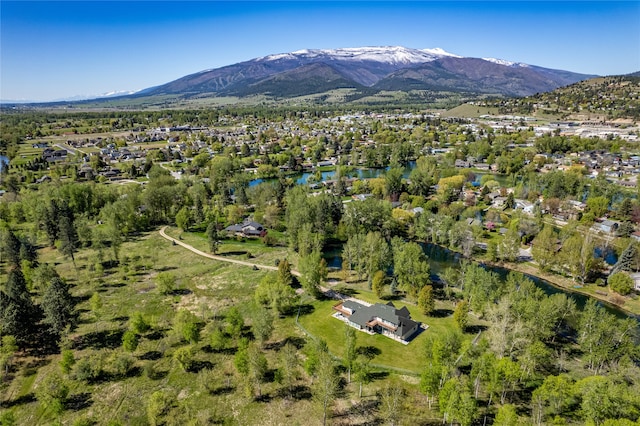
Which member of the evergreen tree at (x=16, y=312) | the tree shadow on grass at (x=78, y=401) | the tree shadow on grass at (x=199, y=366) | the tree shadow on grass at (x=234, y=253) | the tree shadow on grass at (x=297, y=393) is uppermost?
the evergreen tree at (x=16, y=312)

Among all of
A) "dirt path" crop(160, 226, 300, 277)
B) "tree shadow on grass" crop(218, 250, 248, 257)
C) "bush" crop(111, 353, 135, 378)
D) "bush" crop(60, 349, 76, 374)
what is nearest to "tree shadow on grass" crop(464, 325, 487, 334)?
"dirt path" crop(160, 226, 300, 277)

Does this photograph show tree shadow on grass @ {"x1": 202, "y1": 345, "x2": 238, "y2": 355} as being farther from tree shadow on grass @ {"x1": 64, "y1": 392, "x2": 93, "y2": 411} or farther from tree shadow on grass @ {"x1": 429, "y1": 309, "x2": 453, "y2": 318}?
tree shadow on grass @ {"x1": 429, "y1": 309, "x2": 453, "y2": 318}

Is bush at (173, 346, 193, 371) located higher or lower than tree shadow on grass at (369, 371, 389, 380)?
higher

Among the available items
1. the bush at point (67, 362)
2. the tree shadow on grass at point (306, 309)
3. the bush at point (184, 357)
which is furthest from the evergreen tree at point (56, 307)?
the tree shadow on grass at point (306, 309)

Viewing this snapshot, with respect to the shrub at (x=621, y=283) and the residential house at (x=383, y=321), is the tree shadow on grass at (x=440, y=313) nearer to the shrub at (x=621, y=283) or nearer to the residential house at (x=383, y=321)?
the residential house at (x=383, y=321)

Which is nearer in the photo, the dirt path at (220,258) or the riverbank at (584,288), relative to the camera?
the riverbank at (584,288)

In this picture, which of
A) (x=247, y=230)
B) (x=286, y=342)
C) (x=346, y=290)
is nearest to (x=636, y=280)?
(x=346, y=290)
